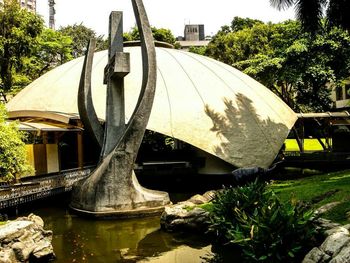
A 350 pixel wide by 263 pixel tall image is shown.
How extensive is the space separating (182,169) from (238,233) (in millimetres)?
14853

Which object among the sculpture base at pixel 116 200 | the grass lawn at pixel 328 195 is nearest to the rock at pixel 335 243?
the grass lawn at pixel 328 195

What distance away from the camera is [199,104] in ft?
74.9

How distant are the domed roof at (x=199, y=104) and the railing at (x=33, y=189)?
4891mm

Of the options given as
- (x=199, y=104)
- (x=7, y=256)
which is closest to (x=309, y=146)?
(x=199, y=104)

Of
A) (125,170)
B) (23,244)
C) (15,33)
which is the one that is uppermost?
(15,33)

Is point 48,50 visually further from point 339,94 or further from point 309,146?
point 339,94

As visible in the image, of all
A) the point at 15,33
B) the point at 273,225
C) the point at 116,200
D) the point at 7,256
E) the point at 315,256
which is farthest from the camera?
the point at 15,33

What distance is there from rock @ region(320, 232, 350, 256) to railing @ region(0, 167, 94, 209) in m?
10.7

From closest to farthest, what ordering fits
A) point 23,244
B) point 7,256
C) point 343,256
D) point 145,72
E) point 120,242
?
point 343,256, point 7,256, point 23,244, point 120,242, point 145,72

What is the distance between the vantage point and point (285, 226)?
7711mm

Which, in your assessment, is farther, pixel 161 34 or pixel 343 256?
pixel 161 34

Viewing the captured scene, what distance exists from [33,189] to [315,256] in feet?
38.4

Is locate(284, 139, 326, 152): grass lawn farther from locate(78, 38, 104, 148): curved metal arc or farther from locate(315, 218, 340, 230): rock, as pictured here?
locate(315, 218, 340, 230): rock

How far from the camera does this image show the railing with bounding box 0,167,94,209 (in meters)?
14.1
